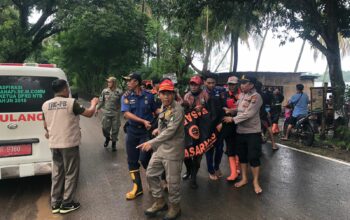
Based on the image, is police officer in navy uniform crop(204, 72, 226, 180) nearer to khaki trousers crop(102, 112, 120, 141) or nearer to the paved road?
the paved road

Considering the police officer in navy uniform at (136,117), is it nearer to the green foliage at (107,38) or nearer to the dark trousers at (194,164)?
the dark trousers at (194,164)

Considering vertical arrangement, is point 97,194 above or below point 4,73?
below

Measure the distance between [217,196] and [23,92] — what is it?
3.32 meters

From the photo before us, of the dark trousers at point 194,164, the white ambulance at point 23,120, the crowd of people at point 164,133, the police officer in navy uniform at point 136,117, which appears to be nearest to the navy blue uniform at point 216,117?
the crowd of people at point 164,133

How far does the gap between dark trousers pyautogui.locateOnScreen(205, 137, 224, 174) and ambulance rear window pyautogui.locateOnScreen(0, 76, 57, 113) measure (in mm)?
2778

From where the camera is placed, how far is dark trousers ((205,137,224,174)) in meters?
6.13

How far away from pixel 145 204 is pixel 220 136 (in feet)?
5.74

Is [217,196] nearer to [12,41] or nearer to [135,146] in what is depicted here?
[135,146]

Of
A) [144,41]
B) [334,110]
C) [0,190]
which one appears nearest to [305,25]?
[334,110]

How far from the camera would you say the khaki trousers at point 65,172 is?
4754mm

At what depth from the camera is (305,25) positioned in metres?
10.6

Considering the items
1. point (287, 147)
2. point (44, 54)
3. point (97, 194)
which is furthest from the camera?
point (44, 54)

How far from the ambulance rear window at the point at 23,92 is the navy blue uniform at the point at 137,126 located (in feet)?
4.46

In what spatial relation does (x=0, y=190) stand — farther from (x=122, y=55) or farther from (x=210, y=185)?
(x=122, y=55)
